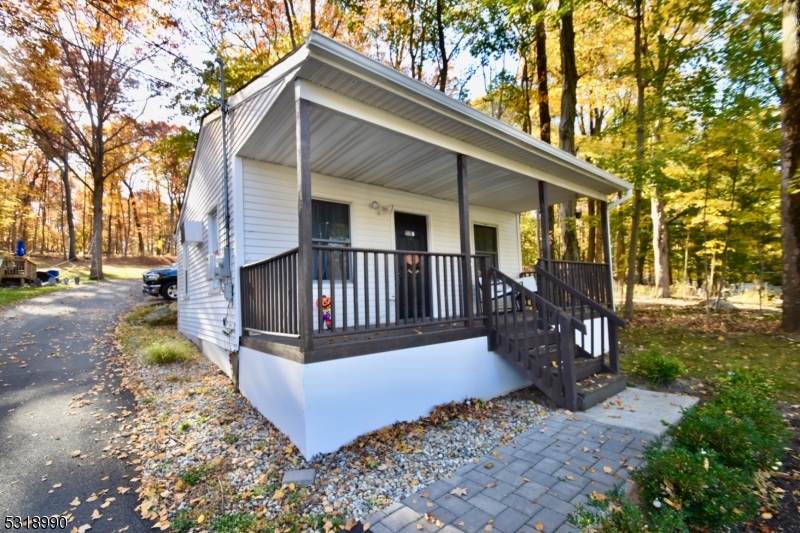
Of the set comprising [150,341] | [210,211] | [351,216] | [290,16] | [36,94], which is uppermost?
[290,16]

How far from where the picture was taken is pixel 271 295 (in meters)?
4.08

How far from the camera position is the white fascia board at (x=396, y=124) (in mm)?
3506

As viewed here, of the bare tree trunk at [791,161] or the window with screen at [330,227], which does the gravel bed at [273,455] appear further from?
the bare tree trunk at [791,161]

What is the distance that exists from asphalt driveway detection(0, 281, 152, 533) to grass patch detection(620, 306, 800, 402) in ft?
20.8

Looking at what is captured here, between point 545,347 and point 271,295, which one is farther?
point 545,347

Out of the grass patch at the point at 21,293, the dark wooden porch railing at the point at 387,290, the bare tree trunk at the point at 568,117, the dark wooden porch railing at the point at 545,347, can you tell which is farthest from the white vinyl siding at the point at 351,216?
the grass patch at the point at 21,293

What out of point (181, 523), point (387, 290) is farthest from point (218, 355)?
point (181, 523)

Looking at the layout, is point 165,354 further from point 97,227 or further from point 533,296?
point 97,227

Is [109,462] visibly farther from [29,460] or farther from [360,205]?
[360,205]

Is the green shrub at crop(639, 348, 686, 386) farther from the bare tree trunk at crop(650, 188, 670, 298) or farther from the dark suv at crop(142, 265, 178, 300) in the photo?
the dark suv at crop(142, 265, 178, 300)

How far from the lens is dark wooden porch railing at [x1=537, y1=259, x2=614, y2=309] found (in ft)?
20.6

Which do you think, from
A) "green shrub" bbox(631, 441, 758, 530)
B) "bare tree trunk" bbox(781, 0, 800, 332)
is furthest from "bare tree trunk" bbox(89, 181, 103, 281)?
"bare tree trunk" bbox(781, 0, 800, 332)

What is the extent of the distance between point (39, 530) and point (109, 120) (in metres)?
21.7

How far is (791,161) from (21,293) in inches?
831
